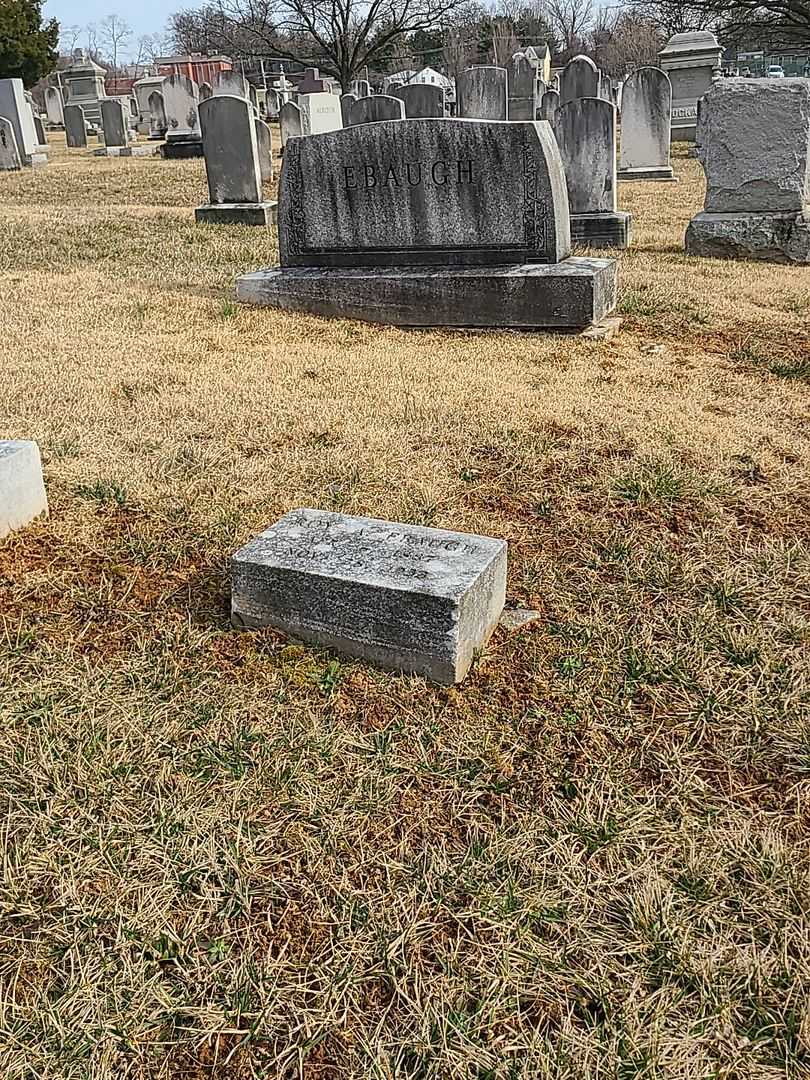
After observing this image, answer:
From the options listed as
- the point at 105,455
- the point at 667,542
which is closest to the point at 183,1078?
the point at 667,542

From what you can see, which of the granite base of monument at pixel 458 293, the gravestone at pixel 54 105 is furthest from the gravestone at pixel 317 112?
the gravestone at pixel 54 105

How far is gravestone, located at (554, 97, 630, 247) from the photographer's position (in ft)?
28.9

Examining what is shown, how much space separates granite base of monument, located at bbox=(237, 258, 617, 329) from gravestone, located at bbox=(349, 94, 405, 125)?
10.2 meters

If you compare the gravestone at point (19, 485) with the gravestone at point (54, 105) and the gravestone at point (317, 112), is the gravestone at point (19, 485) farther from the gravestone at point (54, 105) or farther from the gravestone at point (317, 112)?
the gravestone at point (54, 105)

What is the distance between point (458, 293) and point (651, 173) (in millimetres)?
10196

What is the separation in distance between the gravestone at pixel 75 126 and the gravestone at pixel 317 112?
850cm

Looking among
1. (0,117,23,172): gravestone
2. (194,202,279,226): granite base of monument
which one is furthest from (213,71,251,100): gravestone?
(194,202,279,226): granite base of monument

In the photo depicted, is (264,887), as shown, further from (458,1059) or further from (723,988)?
(723,988)

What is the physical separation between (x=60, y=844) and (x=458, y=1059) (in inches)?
37.1

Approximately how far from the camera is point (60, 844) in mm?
1862

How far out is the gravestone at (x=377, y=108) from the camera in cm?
1498

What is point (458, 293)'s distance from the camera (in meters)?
5.76

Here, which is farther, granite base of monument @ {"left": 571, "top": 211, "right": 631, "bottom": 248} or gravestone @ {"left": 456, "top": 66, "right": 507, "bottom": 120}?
gravestone @ {"left": 456, "top": 66, "right": 507, "bottom": 120}

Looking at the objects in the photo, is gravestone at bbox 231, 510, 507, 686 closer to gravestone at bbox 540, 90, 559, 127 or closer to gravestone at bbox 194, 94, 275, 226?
gravestone at bbox 194, 94, 275, 226
